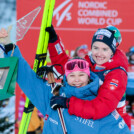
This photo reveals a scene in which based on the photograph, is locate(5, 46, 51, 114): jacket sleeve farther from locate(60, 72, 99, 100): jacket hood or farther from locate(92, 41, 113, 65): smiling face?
locate(92, 41, 113, 65): smiling face

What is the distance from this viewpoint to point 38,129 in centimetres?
450

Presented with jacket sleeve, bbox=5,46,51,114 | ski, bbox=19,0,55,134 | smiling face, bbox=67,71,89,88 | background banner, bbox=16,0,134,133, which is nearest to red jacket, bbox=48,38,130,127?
smiling face, bbox=67,71,89,88

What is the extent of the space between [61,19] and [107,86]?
3.19m

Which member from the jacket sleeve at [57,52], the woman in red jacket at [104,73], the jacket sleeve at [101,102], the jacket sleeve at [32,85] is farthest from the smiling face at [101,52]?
the jacket sleeve at [32,85]

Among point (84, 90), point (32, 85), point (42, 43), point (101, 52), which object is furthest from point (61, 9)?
point (84, 90)

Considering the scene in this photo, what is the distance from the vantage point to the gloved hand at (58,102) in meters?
1.77

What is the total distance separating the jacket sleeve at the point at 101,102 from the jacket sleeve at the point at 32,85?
24 cm

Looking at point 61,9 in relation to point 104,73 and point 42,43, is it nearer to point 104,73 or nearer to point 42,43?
point 42,43

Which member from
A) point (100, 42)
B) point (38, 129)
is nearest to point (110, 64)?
point (100, 42)

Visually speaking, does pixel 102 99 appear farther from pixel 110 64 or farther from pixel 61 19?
pixel 61 19

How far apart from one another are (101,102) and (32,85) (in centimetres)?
51

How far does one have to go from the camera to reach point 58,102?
177 cm

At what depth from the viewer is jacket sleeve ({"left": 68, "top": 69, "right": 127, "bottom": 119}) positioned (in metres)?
1.76

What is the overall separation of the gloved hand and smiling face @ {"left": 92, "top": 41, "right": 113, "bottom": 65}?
528 millimetres
